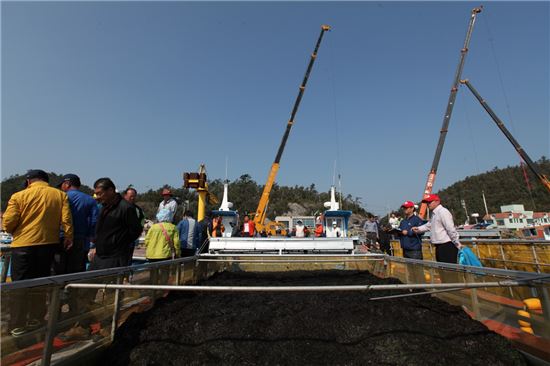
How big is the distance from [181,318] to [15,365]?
107 centimetres

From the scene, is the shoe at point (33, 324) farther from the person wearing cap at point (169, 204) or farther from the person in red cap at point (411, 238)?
the person in red cap at point (411, 238)

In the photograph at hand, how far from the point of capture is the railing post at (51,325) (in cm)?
166

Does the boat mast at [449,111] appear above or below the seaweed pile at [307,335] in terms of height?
above

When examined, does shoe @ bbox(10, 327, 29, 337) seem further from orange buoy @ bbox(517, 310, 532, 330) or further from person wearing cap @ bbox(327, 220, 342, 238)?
person wearing cap @ bbox(327, 220, 342, 238)

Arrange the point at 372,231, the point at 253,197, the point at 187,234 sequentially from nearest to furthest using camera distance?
the point at 187,234 < the point at 372,231 < the point at 253,197

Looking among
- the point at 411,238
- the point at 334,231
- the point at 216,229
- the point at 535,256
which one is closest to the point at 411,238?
the point at 411,238

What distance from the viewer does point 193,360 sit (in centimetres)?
187

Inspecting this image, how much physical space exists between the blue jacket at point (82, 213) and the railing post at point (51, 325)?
5.47 ft

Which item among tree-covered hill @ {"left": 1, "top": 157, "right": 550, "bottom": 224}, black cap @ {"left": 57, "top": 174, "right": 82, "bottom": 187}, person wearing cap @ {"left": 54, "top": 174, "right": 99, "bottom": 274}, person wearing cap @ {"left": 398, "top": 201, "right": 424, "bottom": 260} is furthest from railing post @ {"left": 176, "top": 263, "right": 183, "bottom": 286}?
tree-covered hill @ {"left": 1, "top": 157, "right": 550, "bottom": 224}

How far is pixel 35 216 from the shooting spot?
260cm

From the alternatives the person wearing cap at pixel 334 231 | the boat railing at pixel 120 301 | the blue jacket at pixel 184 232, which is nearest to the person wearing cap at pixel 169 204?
the blue jacket at pixel 184 232

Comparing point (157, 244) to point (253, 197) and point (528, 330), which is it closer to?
point (528, 330)

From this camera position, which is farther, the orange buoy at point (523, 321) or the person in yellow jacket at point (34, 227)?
the person in yellow jacket at point (34, 227)

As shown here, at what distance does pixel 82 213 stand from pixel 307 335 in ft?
→ 9.15
